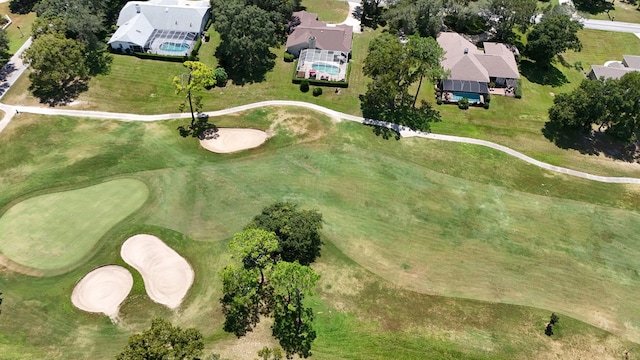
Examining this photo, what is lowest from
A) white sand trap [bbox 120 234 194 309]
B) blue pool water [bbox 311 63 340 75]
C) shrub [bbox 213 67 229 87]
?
white sand trap [bbox 120 234 194 309]

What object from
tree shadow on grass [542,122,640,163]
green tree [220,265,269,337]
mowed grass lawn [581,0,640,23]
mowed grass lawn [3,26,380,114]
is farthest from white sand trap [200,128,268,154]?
mowed grass lawn [581,0,640,23]

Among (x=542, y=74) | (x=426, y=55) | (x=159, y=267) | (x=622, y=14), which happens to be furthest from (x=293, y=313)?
(x=622, y=14)

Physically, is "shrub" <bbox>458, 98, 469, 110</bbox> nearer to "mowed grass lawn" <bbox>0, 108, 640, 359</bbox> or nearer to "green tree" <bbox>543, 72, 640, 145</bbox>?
"mowed grass lawn" <bbox>0, 108, 640, 359</bbox>

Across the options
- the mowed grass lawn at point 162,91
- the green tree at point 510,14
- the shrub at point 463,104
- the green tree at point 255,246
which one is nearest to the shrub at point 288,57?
the mowed grass lawn at point 162,91

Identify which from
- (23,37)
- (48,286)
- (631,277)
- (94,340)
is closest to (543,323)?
(631,277)

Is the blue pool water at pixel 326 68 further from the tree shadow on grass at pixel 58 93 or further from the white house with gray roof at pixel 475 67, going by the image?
the tree shadow on grass at pixel 58 93

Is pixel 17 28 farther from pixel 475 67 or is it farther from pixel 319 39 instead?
pixel 475 67
